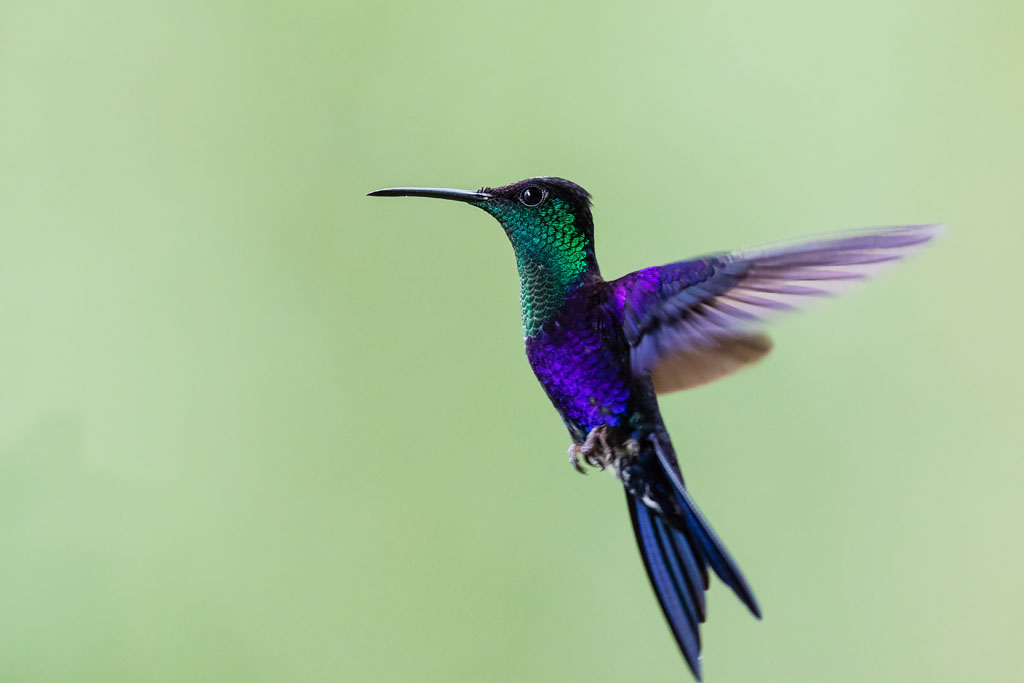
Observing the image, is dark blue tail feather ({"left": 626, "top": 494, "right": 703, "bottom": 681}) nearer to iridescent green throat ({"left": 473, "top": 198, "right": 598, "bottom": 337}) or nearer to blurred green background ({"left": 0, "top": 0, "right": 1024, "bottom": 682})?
iridescent green throat ({"left": 473, "top": 198, "right": 598, "bottom": 337})

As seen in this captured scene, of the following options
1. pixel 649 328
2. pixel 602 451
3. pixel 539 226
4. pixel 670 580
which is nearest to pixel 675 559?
pixel 670 580

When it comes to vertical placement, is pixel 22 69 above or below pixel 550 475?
above

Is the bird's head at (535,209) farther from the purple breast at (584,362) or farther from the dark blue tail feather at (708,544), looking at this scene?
the dark blue tail feather at (708,544)

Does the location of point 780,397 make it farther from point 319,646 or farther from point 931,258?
point 319,646

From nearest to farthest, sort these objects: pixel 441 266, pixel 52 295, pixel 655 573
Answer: pixel 655 573 → pixel 441 266 → pixel 52 295

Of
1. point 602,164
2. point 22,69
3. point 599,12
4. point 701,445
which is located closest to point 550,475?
point 701,445

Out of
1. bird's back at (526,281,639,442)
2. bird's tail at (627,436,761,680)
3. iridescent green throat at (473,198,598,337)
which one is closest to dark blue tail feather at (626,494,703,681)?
bird's tail at (627,436,761,680)

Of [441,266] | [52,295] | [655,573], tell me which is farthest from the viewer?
[52,295]
